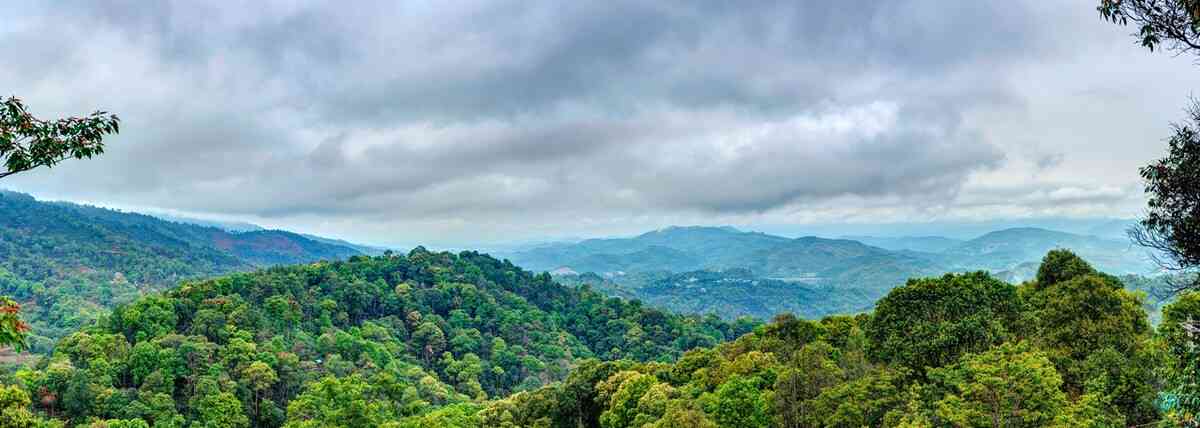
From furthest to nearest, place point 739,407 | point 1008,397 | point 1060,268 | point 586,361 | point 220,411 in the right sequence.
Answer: point 586,361, point 220,411, point 1060,268, point 739,407, point 1008,397

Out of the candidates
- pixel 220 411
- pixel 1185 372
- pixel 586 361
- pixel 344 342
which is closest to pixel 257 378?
pixel 220 411

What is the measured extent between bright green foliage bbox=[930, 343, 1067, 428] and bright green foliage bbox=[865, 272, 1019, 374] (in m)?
5.38

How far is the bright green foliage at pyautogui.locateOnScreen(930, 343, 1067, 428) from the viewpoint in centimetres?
1777

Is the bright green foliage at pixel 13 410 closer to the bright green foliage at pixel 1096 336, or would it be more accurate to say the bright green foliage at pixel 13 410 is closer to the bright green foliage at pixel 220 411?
the bright green foliage at pixel 220 411

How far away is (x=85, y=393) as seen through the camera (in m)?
51.1

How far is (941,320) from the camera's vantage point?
1000 inches

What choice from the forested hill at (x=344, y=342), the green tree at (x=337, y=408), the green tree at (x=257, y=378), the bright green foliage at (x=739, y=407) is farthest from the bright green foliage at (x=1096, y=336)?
the green tree at (x=257, y=378)

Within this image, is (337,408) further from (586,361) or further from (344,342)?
(344,342)

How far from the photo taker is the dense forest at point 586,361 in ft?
68.5

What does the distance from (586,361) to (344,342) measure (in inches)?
1652

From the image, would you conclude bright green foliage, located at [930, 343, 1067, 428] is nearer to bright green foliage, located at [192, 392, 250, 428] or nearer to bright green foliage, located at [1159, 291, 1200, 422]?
bright green foliage, located at [1159, 291, 1200, 422]

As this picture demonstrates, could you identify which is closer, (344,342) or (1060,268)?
(1060,268)

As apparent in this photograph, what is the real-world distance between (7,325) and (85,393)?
2295 inches

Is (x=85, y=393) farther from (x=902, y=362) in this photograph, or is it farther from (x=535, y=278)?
(x=535, y=278)
